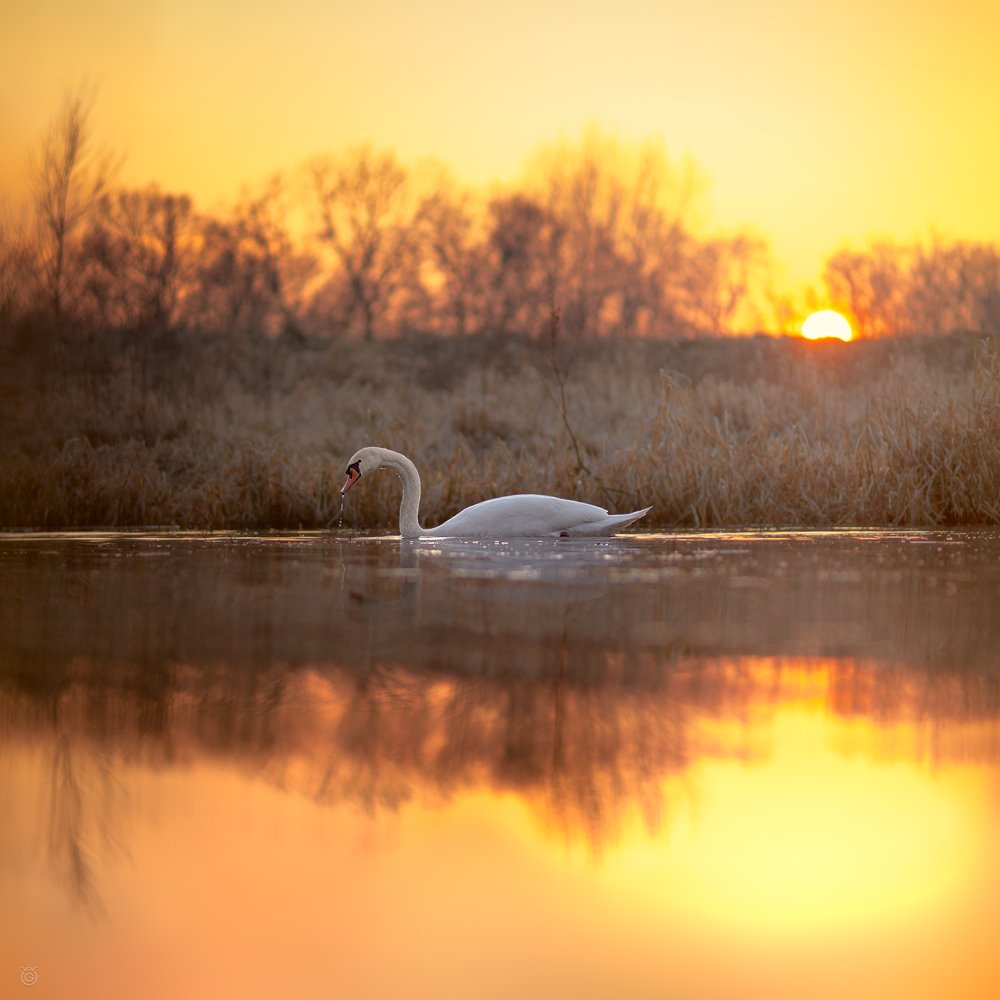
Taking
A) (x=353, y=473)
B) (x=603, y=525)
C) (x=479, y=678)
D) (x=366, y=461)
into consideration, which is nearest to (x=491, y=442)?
(x=366, y=461)

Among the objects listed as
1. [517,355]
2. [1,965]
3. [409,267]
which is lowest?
[1,965]

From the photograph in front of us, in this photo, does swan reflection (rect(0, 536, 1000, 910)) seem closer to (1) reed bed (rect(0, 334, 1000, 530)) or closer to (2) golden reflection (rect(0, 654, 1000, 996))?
(2) golden reflection (rect(0, 654, 1000, 996))

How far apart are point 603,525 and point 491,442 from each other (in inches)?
482

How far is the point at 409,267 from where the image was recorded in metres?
43.4

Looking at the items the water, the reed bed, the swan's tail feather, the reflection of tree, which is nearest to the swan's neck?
the swan's tail feather

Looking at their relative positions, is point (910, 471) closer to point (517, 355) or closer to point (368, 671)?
point (368, 671)

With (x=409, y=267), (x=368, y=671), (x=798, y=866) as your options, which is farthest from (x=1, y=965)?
(x=409, y=267)

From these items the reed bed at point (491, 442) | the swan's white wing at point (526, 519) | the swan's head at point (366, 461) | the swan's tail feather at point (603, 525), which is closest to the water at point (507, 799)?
the swan's white wing at point (526, 519)

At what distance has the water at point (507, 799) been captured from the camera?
2340 mm

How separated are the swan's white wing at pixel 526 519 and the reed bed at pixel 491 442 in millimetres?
2321

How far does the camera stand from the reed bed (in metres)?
13.3

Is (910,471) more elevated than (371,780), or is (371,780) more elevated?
(910,471)

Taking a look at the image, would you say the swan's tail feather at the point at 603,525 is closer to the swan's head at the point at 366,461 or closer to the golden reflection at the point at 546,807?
the swan's head at the point at 366,461

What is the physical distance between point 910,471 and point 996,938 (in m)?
11.2
